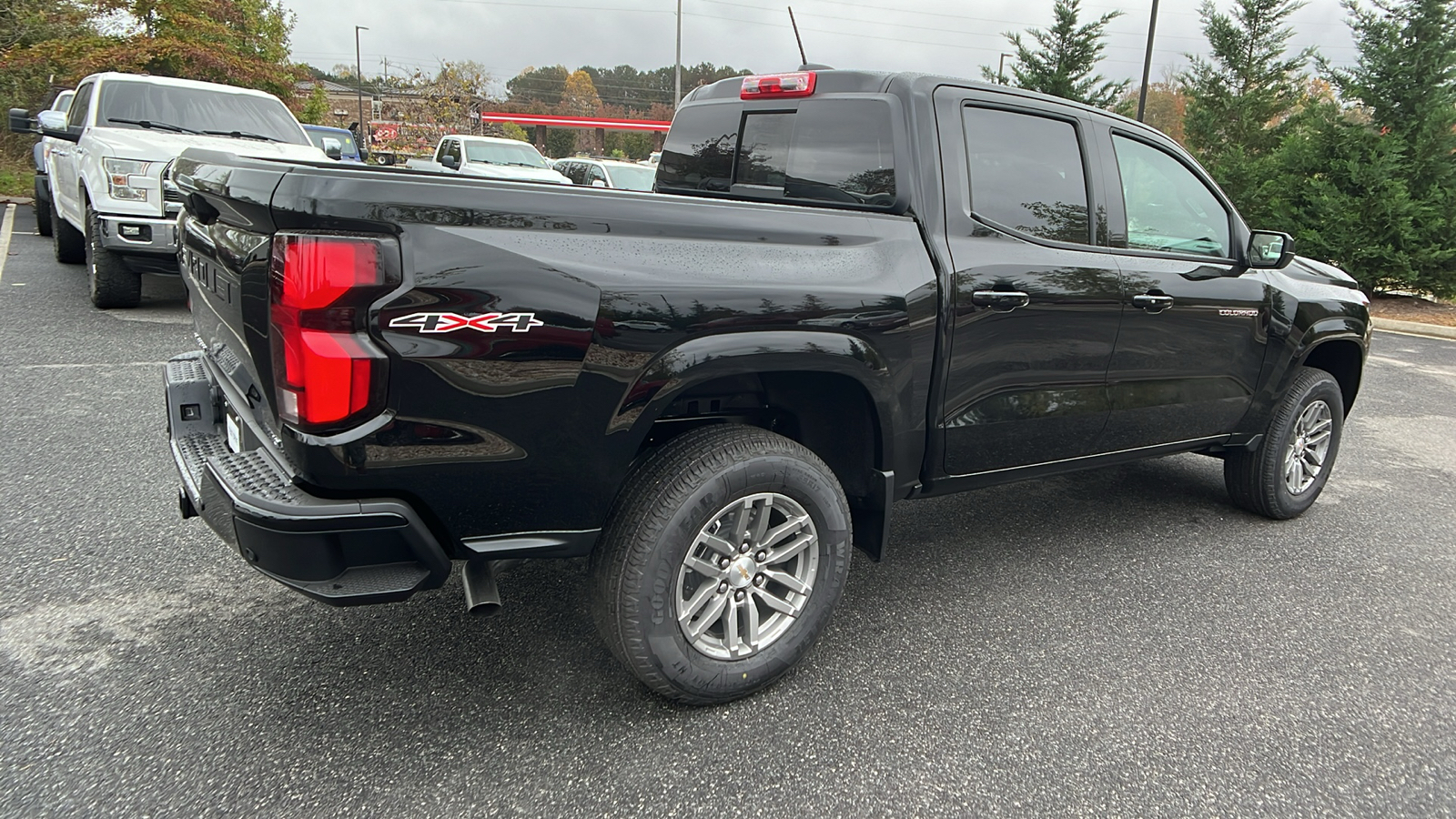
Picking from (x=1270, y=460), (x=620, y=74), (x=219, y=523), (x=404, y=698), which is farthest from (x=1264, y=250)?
(x=620, y=74)

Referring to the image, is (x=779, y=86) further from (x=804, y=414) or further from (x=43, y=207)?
(x=43, y=207)

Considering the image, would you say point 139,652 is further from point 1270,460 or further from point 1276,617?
point 1270,460

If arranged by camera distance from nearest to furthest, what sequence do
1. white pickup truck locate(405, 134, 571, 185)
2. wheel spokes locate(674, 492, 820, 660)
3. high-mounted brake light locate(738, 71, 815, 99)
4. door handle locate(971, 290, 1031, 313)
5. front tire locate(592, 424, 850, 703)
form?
front tire locate(592, 424, 850, 703) < wheel spokes locate(674, 492, 820, 660) < door handle locate(971, 290, 1031, 313) < high-mounted brake light locate(738, 71, 815, 99) < white pickup truck locate(405, 134, 571, 185)

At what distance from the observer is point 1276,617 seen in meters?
3.40

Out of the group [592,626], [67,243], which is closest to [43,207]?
[67,243]

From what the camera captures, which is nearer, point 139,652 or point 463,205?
point 463,205

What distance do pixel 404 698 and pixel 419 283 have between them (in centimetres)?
129

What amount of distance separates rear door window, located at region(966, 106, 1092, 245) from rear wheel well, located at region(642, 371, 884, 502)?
840 millimetres

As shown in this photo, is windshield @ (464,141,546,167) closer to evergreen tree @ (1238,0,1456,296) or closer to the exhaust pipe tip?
evergreen tree @ (1238,0,1456,296)

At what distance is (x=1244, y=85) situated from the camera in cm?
1838

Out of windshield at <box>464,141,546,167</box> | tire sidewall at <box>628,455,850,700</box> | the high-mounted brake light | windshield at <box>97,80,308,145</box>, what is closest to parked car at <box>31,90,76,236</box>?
windshield at <box>97,80,308,145</box>

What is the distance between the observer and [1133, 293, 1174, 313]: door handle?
11.4 feet

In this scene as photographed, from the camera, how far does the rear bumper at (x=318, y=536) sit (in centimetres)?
204

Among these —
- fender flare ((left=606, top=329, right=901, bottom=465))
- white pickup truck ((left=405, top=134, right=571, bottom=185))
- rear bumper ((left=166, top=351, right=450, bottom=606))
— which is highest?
white pickup truck ((left=405, top=134, right=571, bottom=185))
